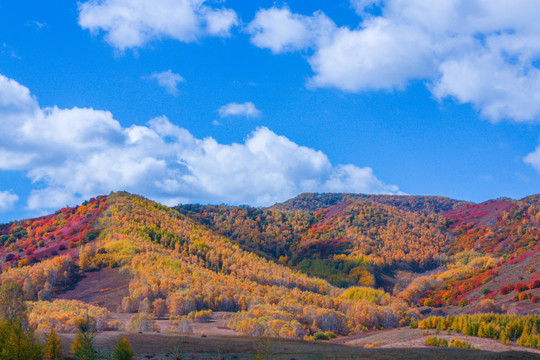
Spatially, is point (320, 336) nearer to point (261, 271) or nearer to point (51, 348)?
point (51, 348)

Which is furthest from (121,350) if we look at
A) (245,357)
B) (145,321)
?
(145,321)

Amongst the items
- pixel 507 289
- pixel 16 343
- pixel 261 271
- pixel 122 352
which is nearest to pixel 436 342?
pixel 122 352

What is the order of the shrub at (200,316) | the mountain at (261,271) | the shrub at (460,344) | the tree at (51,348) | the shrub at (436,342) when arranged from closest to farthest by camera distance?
the tree at (51,348)
the shrub at (460,344)
the shrub at (436,342)
the shrub at (200,316)
the mountain at (261,271)

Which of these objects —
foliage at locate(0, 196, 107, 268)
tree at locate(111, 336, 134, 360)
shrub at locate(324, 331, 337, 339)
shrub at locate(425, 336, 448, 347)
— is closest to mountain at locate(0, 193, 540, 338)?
foliage at locate(0, 196, 107, 268)

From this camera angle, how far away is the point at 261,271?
372ft

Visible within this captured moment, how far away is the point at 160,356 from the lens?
3219 cm

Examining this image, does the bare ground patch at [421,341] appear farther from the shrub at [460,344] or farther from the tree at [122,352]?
the tree at [122,352]

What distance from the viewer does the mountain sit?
70.5m

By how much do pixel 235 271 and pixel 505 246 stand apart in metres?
91.0

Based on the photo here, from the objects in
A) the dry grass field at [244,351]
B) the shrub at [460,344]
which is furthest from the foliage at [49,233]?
the shrub at [460,344]

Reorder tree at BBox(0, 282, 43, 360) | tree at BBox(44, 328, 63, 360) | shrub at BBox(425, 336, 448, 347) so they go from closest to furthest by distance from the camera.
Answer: tree at BBox(0, 282, 43, 360) → tree at BBox(44, 328, 63, 360) → shrub at BBox(425, 336, 448, 347)

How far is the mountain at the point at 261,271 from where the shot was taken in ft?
231

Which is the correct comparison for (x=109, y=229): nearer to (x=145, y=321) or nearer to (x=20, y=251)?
(x=20, y=251)

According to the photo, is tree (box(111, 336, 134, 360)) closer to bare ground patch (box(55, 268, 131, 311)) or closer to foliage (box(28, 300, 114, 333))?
foliage (box(28, 300, 114, 333))
